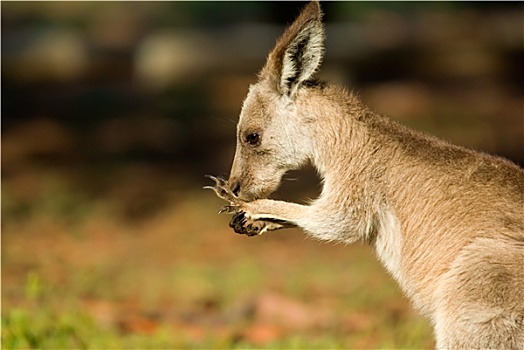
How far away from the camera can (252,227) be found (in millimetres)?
5156

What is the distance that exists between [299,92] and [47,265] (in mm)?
4334

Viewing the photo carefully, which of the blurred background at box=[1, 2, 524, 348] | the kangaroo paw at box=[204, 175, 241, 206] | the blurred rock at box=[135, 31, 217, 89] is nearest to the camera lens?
the kangaroo paw at box=[204, 175, 241, 206]

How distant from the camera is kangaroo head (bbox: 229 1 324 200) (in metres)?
5.30

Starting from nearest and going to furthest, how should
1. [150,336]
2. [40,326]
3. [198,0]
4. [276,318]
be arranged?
[40,326], [150,336], [276,318], [198,0]

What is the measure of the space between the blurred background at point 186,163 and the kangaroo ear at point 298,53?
1.75 meters

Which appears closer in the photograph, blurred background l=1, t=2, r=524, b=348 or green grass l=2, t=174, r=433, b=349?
green grass l=2, t=174, r=433, b=349

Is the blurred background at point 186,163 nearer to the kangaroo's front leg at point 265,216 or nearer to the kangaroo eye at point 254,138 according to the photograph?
the kangaroo's front leg at point 265,216

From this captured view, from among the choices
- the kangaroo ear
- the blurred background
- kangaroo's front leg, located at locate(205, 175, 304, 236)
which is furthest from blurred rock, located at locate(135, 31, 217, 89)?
kangaroo's front leg, located at locate(205, 175, 304, 236)

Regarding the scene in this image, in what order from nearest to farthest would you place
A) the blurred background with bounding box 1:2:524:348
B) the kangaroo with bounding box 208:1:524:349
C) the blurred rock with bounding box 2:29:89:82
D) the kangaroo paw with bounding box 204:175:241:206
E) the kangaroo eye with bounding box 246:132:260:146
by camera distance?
the kangaroo with bounding box 208:1:524:349, the kangaroo paw with bounding box 204:175:241:206, the kangaroo eye with bounding box 246:132:260:146, the blurred background with bounding box 1:2:524:348, the blurred rock with bounding box 2:29:89:82

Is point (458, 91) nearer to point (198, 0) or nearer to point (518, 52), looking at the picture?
point (518, 52)

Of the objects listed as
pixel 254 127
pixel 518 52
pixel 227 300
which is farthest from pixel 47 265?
pixel 518 52

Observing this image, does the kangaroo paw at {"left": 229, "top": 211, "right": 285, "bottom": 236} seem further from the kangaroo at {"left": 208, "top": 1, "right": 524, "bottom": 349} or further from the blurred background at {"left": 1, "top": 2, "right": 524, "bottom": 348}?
the blurred background at {"left": 1, "top": 2, "right": 524, "bottom": 348}

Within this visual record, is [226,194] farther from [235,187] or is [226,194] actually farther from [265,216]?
[265,216]

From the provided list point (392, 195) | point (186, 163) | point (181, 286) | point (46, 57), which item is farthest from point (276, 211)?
point (46, 57)
